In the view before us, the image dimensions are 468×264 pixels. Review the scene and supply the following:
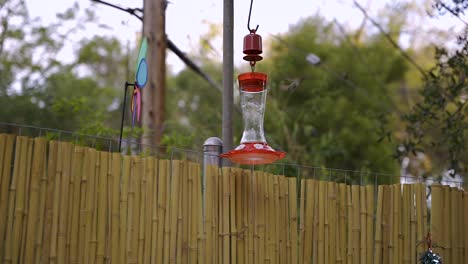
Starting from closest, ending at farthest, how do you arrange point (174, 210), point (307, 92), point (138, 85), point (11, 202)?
1. point (11, 202)
2. point (174, 210)
3. point (138, 85)
4. point (307, 92)

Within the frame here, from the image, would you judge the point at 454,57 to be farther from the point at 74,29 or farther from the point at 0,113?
the point at 74,29

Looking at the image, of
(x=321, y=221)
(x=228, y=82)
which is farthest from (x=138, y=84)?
(x=321, y=221)

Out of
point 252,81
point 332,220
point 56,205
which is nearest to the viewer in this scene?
point 56,205

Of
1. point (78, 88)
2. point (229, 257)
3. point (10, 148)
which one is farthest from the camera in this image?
point (78, 88)

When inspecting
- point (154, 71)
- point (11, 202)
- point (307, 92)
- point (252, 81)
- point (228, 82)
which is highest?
point (307, 92)

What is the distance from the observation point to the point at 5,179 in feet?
9.82

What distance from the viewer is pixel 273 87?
8.85 metres

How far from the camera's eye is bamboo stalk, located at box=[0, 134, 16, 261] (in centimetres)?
295

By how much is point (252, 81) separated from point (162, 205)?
798 mm

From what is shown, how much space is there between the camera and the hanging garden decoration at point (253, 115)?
322 cm

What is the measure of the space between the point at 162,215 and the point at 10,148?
33.1 inches

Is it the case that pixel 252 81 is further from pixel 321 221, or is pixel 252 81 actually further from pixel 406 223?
pixel 406 223

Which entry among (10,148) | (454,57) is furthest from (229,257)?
(454,57)

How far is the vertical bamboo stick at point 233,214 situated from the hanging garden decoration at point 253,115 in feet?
0.90
